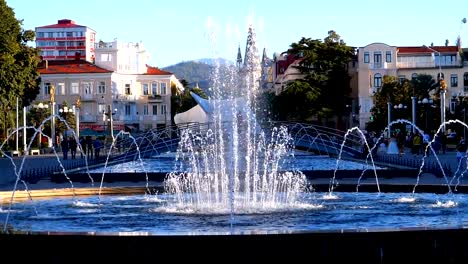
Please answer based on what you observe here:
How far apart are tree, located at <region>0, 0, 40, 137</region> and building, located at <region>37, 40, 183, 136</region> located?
24.1 meters

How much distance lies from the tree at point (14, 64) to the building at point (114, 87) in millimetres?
24071

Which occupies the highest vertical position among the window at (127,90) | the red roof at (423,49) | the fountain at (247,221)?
the red roof at (423,49)

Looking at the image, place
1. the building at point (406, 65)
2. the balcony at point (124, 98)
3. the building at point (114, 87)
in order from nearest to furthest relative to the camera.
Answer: the building at point (406, 65) < the building at point (114, 87) < the balcony at point (124, 98)

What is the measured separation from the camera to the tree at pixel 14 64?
48969 mm

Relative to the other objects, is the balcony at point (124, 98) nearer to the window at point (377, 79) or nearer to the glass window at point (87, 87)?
the glass window at point (87, 87)

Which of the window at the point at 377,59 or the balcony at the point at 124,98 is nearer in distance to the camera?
the window at the point at 377,59

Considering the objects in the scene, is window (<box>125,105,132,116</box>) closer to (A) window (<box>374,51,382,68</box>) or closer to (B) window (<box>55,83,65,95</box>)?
(B) window (<box>55,83,65,95</box>)

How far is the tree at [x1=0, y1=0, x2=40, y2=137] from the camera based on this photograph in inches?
1928

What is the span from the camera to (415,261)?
28.5 ft

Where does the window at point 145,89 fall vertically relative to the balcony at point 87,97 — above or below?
above

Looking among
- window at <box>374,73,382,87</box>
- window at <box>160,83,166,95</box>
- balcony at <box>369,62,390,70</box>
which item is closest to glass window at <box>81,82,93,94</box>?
window at <box>160,83,166,95</box>

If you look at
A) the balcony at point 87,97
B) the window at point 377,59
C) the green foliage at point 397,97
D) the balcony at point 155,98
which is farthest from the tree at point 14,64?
the window at point 377,59

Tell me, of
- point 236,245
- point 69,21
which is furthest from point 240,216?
point 69,21

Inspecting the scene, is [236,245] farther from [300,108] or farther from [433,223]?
[300,108]
